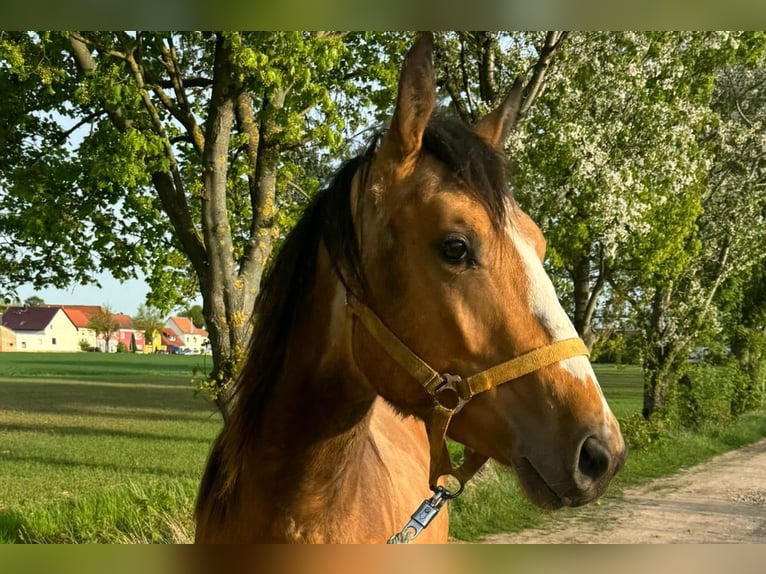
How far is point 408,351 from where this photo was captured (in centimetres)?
179

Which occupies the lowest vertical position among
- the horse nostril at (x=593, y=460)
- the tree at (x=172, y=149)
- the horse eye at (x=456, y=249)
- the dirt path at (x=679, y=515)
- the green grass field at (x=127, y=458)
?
the dirt path at (x=679, y=515)

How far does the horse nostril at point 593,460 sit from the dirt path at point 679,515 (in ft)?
18.1

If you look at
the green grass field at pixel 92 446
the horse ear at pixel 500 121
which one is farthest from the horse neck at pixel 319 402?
the green grass field at pixel 92 446

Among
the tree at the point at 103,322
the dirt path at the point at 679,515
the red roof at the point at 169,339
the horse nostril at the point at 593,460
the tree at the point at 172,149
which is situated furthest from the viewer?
the red roof at the point at 169,339

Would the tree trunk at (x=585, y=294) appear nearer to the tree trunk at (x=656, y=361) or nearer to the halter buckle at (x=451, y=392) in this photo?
the tree trunk at (x=656, y=361)

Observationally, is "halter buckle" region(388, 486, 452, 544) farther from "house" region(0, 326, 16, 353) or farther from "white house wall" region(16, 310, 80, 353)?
"house" region(0, 326, 16, 353)

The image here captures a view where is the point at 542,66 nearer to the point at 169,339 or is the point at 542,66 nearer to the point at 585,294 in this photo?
the point at 585,294

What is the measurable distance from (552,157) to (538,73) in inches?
51.1

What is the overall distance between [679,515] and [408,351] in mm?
8120

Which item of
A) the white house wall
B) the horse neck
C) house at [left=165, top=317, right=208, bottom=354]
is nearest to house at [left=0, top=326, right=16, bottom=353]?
the white house wall

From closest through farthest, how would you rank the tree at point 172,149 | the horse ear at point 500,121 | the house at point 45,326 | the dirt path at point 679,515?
1. the horse ear at point 500,121
2. the tree at point 172,149
3. the dirt path at point 679,515
4. the house at point 45,326

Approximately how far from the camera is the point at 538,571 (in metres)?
1.86

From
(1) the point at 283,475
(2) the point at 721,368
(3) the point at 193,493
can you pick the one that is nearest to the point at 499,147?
(1) the point at 283,475

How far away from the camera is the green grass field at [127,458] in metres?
6.16
